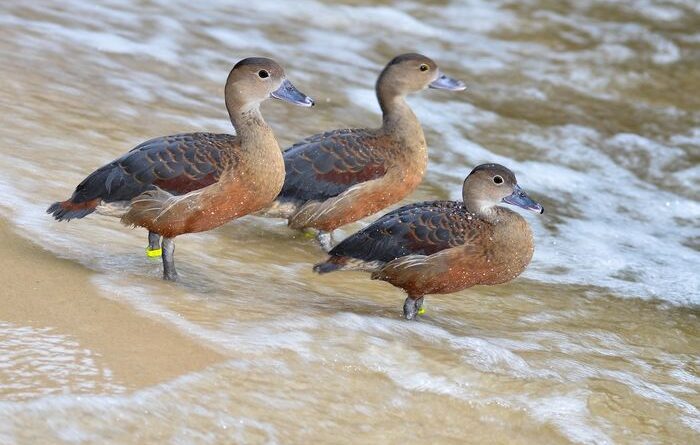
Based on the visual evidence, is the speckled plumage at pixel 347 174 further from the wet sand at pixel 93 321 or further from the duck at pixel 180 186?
the wet sand at pixel 93 321

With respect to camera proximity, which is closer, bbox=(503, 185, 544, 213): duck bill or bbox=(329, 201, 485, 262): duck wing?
bbox=(329, 201, 485, 262): duck wing

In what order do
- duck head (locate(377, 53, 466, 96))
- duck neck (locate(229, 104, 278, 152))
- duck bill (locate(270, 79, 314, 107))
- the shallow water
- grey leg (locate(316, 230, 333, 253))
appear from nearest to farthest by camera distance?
1. the shallow water
2. duck neck (locate(229, 104, 278, 152))
3. duck bill (locate(270, 79, 314, 107))
4. grey leg (locate(316, 230, 333, 253))
5. duck head (locate(377, 53, 466, 96))

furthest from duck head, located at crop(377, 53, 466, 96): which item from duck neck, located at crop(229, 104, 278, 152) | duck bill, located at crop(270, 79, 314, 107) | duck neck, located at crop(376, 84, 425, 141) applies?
duck neck, located at crop(229, 104, 278, 152)

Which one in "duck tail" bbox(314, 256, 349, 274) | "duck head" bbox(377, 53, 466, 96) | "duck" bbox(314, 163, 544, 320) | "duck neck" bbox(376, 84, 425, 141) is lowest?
"duck tail" bbox(314, 256, 349, 274)

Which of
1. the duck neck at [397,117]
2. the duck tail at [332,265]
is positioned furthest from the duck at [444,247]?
the duck neck at [397,117]

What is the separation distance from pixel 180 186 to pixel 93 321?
1.04m

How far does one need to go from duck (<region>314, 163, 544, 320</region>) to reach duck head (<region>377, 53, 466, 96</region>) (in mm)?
1944

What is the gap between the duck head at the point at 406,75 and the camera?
8922 mm

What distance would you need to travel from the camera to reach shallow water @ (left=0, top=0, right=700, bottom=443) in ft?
18.2

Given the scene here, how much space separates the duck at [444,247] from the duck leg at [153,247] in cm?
88

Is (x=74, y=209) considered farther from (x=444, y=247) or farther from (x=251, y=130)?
(x=444, y=247)

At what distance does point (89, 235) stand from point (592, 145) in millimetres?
6106

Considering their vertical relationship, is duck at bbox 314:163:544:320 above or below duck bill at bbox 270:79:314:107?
below

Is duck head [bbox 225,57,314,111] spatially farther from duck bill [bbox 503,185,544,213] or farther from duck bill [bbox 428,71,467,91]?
duck bill [bbox 428,71,467,91]
